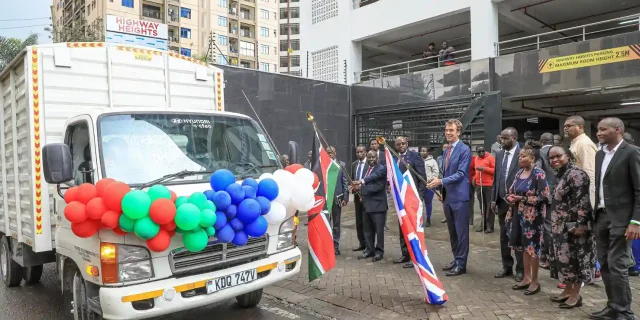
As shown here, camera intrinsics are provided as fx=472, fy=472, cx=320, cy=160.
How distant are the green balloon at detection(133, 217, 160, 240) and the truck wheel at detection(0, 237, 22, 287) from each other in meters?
4.05

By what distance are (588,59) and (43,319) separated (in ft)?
Result: 44.7

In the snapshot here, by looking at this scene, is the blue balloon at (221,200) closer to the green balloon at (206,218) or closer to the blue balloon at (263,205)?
the green balloon at (206,218)

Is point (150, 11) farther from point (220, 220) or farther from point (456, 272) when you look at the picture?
point (220, 220)

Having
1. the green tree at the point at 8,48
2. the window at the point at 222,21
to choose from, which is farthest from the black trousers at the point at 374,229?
the window at the point at 222,21

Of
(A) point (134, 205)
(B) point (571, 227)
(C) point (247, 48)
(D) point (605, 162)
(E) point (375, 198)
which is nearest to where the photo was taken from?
(A) point (134, 205)

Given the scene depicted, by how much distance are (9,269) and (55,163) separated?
355 centimetres

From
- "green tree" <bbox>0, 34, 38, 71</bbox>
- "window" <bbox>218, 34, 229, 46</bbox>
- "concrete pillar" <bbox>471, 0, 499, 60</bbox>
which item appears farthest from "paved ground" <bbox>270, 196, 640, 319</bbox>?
"window" <bbox>218, 34, 229, 46</bbox>

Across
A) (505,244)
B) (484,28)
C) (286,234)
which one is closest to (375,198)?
(505,244)

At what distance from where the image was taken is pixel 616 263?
4.29 meters

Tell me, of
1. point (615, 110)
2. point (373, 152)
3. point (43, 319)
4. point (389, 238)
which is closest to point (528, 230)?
point (373, 152)

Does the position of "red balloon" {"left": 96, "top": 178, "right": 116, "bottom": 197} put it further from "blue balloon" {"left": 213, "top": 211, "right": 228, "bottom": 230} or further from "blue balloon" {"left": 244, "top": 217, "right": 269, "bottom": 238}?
"blue balloon" {"left": 244, "top": 217, "right": 269, "bottom": 238}

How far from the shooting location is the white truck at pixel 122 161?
12.1 feet

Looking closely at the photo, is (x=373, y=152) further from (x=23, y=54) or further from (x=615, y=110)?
(x=615, y=110)

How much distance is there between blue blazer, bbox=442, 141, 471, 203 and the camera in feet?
20.3
